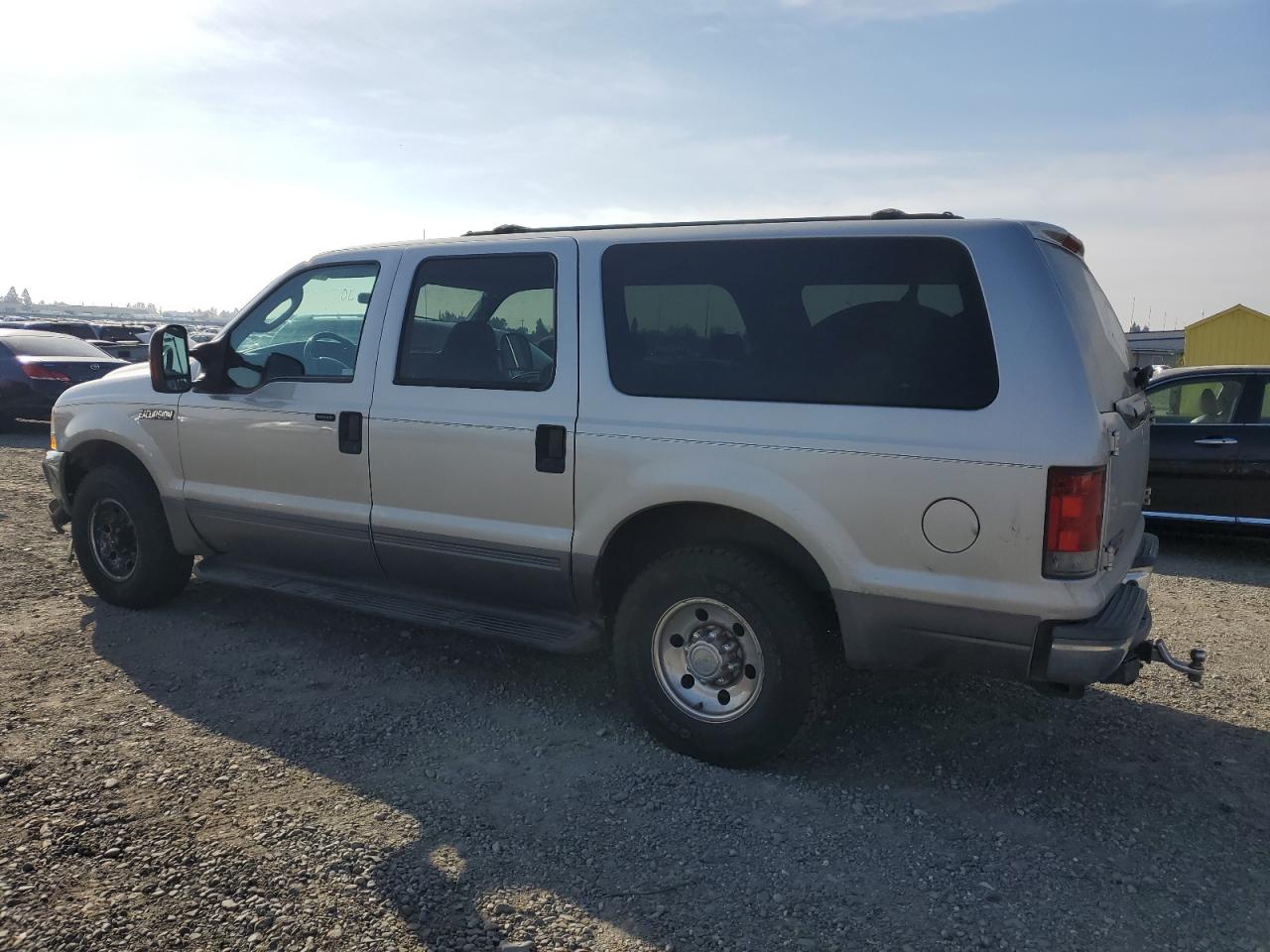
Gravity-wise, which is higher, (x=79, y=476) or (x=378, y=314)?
(x=378, y=314)

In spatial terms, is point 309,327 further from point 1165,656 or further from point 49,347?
point 49,347

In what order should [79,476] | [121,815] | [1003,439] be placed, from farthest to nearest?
1. [79,476]
2. [121,815]
3. [1003,439]

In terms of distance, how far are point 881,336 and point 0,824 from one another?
3.42 m

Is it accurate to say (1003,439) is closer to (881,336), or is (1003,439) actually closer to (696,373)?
(881,336)

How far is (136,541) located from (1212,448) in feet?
25.1

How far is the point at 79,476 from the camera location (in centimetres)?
561

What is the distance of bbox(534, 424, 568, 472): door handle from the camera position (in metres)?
Answer: 3.87

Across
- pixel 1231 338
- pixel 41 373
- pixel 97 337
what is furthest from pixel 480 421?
pixel 97 337

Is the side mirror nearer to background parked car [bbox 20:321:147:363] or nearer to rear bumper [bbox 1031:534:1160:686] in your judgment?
rear bumper [bbox 1031:534:1160:686]

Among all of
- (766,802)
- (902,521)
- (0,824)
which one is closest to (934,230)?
(902,521)

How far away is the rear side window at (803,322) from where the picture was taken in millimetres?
3211

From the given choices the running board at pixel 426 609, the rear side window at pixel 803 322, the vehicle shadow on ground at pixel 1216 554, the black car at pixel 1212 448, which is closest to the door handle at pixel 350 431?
the running board at pixel 426 609

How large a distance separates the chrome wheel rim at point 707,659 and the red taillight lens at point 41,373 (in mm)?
12695

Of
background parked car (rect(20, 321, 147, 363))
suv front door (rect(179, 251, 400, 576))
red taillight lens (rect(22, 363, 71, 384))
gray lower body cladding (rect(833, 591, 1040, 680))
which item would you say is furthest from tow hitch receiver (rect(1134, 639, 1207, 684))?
background parked car (rect(20, 321, 147, 363))
